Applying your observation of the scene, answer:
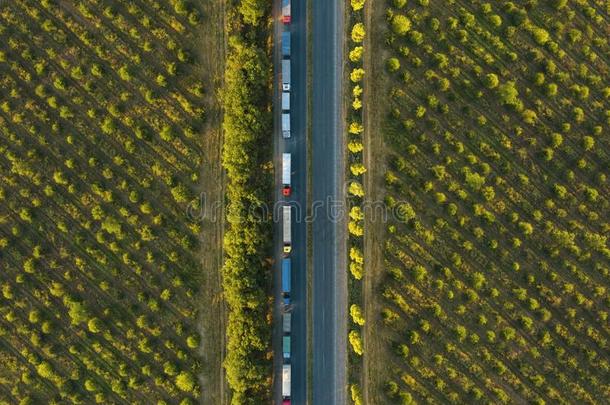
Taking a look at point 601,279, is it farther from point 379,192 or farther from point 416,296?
point 379,192

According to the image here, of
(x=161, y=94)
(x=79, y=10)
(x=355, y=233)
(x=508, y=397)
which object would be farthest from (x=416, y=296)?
(x=79, y=10)

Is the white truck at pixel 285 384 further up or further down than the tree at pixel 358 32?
further down

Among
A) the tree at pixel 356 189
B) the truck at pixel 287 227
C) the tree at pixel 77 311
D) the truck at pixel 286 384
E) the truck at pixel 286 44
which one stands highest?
the truck at pixel 286 44

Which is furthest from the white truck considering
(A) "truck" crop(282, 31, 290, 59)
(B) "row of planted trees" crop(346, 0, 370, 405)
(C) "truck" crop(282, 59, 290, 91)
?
(A) "truck" crop(282, 31, 290, 59)

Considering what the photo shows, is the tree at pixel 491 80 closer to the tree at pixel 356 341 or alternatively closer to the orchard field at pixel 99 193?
the tree at pixel 356 341

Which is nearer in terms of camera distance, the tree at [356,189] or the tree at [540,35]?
the tree at [356,189]

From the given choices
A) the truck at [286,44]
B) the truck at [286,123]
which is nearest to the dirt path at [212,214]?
the truck at [286,44]

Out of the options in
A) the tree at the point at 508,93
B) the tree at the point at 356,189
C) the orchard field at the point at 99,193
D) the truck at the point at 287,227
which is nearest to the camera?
the tree at the point at 356,189
